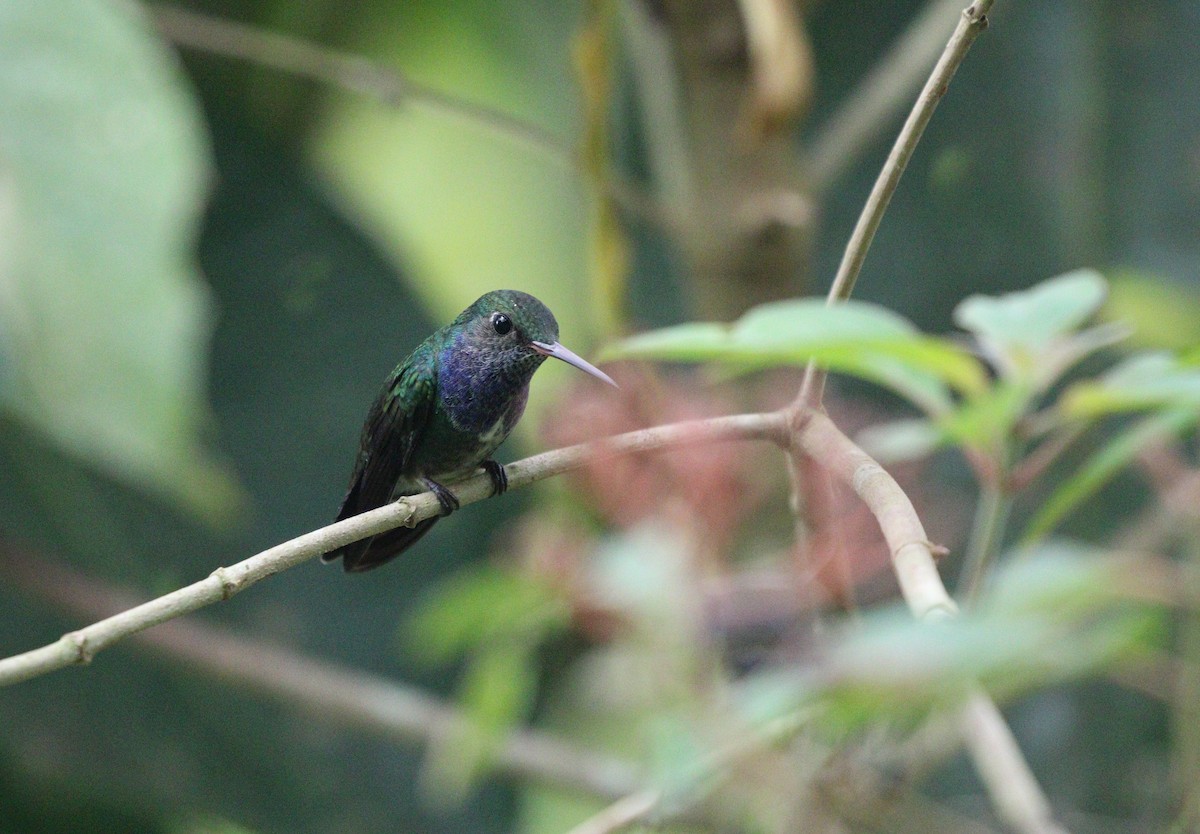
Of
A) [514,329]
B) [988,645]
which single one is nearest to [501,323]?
[514,329]

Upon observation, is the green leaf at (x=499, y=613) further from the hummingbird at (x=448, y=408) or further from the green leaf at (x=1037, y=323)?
the green leaf at (x=1037, y=323)

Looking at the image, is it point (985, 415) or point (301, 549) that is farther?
point (301, 549)

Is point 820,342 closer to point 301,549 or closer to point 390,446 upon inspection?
point 301,549

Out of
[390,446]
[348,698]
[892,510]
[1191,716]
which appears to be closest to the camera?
[892,510]

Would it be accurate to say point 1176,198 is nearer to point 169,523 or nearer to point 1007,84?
point 1007,84

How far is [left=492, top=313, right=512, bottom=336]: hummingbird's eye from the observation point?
1.05 metres

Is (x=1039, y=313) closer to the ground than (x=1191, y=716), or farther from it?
farther from it

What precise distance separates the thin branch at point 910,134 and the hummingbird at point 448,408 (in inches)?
11.3

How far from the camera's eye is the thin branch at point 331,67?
1694 millimetres

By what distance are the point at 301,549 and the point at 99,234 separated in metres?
1.04

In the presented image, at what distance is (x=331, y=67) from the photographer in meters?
1.98

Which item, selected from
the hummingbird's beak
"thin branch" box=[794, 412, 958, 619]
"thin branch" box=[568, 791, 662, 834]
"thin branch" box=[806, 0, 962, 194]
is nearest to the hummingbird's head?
the hummingbird's beak

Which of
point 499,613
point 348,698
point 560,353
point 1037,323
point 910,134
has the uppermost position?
point 348,698

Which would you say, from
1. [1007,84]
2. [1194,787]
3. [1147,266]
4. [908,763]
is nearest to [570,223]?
[1007,84]
